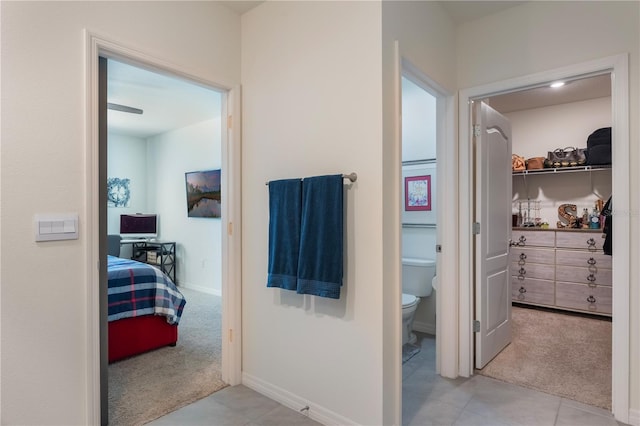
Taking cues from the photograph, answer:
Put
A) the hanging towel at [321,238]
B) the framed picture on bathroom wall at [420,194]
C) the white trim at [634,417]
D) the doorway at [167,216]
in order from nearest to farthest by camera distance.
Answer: the hanging towel at [321,238]
the white trim at [634,417]
the doorway at [167,216]
the framed picture on bathroom wall at [420,194]

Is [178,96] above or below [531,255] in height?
above

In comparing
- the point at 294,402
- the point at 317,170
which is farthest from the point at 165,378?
the point at 317,170

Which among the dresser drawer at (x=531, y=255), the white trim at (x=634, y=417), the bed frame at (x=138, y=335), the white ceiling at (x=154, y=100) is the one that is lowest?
A: the white trim at (x=634, y=417)

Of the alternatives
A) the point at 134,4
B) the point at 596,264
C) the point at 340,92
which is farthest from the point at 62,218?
the point at 596,264

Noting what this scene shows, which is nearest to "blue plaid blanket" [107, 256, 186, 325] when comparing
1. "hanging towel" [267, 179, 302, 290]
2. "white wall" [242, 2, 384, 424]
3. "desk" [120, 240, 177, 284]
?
"white wall" [242, 2, 384, 424]

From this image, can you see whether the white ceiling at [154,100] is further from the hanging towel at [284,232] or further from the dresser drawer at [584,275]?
the dresser drawer at [584,275]

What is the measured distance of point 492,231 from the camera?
2820 mm

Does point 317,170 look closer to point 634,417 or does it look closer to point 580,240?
point 634,417

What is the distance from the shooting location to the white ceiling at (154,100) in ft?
11.5

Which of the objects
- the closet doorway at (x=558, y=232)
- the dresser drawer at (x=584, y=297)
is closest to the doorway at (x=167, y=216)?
the closet doorway at (x=558, y=232)

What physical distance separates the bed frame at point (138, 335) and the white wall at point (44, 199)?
4.06 feet

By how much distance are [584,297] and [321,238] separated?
369cm

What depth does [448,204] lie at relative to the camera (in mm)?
2602

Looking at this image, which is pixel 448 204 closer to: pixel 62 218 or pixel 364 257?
pixel 364 257
